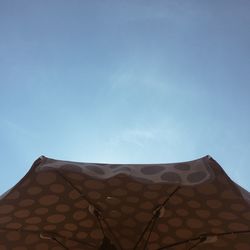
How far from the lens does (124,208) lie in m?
3.06

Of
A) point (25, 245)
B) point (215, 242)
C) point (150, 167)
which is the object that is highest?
point (150, 167)

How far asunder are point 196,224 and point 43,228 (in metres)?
1.15

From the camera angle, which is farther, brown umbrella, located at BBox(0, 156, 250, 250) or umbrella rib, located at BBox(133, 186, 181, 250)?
umbrella rib, located at BBox(133, 186, 181, 250)

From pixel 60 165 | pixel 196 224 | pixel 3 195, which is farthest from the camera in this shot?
pixel 196 224

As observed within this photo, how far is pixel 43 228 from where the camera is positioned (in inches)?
125

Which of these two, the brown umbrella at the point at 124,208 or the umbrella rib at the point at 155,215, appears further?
the umbrella rib at the point at 155,215

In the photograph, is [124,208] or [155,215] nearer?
[155,215]

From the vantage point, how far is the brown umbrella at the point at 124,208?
2670 millimetres

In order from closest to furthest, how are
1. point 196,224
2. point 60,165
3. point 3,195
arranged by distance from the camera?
point 60,165, point 3,195, point 196,224

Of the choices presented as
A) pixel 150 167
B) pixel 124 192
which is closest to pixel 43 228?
pixel 124 192

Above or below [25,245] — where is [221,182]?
above

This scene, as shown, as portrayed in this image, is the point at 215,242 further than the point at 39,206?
Yes

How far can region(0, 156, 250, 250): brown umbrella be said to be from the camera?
2.67 meters

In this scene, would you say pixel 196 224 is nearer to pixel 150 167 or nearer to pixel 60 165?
pixel 150 167
